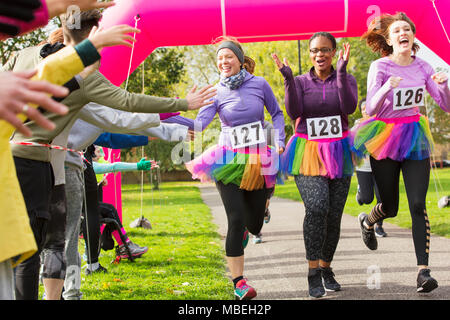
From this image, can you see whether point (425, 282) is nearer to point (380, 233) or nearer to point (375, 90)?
point (375, 90)

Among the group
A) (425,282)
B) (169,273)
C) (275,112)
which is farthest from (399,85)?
(169,273)

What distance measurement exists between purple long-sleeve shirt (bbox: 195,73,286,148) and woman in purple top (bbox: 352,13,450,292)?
799 millimetres

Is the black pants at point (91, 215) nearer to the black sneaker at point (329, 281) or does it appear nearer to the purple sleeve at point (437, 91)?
the black sneaker at point (329, 281)

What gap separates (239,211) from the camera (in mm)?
4504

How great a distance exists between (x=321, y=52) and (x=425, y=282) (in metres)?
2.03

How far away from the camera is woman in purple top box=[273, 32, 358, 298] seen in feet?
15.3

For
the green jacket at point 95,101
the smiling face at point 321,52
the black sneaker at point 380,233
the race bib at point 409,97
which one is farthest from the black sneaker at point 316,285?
the black sneaker at point 380,233

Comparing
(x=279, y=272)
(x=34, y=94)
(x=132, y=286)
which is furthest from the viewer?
(x=279, y=272)

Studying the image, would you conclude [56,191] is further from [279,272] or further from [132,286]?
[279,272]

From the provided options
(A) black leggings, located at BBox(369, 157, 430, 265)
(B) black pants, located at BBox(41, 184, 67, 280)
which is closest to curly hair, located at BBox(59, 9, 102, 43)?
(B) black pants, located at BBox(41, 184, 67, 280)

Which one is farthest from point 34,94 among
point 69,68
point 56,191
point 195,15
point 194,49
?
point 194,49

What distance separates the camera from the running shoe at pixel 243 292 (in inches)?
167

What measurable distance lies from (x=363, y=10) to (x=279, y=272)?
3547 mm
